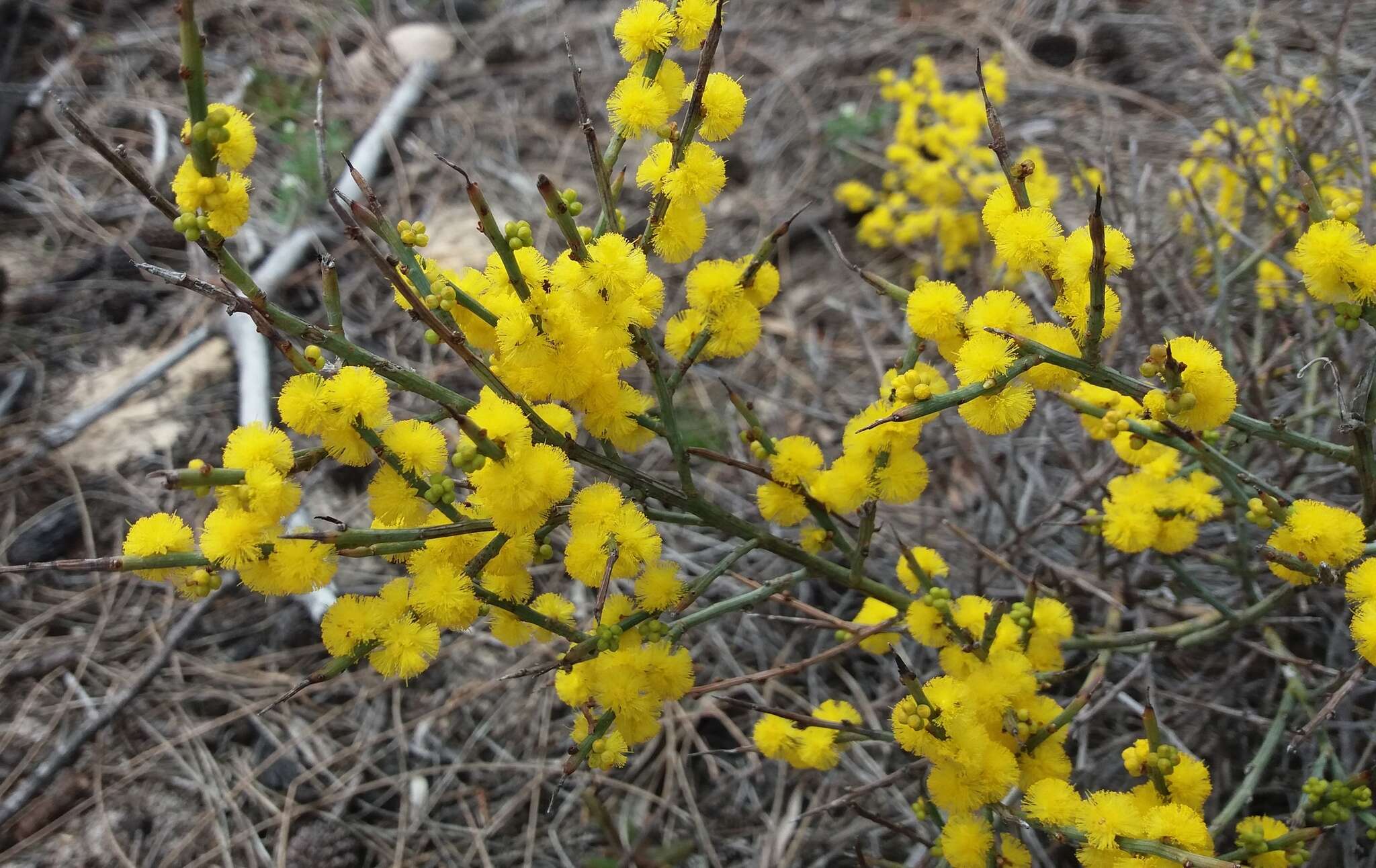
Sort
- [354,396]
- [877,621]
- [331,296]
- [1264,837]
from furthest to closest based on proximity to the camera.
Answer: [877,621] → [1264,837] → [331,296] → [354,396]

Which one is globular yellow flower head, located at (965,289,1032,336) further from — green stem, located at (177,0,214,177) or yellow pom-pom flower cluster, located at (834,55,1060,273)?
yellow pom-pom flower cluster, located at (834,55,1060,273)

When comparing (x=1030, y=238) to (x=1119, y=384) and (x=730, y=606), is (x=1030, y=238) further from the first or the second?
(x=730, y=606)

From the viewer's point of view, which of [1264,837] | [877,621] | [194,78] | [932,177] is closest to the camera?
[194,78]

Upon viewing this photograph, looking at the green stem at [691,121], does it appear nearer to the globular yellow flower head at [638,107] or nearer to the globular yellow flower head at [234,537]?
the globular yellow flower head at [638,107]

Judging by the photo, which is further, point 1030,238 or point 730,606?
point 730,606

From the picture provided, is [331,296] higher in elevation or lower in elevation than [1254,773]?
higher

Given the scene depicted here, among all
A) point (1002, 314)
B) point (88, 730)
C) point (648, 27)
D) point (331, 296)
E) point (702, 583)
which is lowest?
point (88, 730)

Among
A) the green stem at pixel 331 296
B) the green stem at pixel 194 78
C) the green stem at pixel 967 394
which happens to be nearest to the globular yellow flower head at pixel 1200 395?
the green stem at pixel 967 394

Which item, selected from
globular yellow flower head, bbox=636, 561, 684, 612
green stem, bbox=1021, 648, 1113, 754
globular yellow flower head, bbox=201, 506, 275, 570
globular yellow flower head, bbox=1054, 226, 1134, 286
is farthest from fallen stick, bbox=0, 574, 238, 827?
globular yellow flower head, bbox=1054, 226, 1134, 286

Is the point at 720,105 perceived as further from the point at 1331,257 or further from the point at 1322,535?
the point at 1322,535

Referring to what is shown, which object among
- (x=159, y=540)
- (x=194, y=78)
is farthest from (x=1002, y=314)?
(x=159, y=540)

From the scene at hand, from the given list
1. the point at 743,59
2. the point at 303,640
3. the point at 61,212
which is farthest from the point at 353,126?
the point at 303,640
